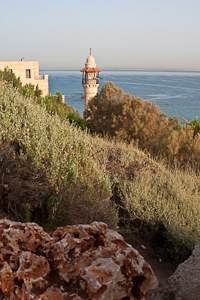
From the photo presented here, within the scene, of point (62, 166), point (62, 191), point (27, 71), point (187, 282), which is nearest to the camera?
point (187, 282)

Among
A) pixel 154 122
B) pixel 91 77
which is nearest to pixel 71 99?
pixel 91 77

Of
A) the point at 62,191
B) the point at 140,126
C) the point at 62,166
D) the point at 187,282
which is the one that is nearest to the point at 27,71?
the point at 140,126

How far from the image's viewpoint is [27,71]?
32531mm

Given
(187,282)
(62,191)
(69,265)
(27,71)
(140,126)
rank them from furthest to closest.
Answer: (27,71) → (140,126) → (62,191) → (187,282) → (69,265)

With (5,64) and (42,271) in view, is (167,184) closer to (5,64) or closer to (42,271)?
(42,271)

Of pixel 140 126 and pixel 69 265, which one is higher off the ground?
pixel 69 265

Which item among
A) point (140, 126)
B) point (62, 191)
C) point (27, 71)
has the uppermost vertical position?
point (27, 71)

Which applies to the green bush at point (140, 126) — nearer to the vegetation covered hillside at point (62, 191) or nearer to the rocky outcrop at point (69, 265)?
the vegetation covered hillside at point (62, 191)

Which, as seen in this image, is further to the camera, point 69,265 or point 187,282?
point 187,282

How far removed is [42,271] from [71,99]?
97008mm

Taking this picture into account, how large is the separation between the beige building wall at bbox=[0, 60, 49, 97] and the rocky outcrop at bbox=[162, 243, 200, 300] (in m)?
30.3

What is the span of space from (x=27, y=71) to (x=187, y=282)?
3296 centimetres

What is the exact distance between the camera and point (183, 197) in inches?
265

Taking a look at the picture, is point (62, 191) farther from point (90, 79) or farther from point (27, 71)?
point (90, 79)
